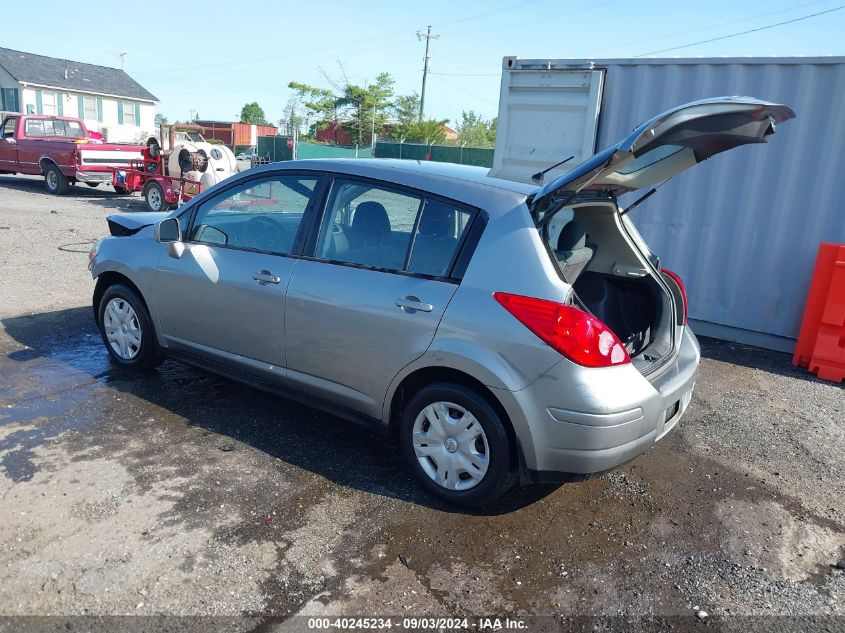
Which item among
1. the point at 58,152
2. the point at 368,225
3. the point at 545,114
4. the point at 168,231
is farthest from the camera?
the point at 58,152

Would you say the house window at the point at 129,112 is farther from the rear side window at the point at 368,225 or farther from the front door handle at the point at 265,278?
the rear side window at the point at 368,225

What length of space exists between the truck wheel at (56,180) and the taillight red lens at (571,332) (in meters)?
17.8

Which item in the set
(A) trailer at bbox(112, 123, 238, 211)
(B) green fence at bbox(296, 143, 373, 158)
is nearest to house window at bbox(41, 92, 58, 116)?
(B) green fence at bbox(296, 143, 373, 158)

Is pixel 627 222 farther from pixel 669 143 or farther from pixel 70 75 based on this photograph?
pixel 70 75

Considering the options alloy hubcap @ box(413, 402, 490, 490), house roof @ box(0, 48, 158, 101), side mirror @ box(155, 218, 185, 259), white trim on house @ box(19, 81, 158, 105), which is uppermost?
house roof @ box(0, 48, 158, 101)

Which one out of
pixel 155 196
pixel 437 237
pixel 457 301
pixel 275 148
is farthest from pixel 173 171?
pixel 275 148

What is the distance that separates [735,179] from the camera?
23.0 feet

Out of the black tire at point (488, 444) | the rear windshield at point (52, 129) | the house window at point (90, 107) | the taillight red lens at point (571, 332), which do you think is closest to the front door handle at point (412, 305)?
the black tire at point (488, 444)

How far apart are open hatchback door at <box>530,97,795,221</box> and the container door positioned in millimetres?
3619

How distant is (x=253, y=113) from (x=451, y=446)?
10121 centimetres

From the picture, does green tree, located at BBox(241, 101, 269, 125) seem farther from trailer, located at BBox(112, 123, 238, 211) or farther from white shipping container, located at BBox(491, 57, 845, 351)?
white shipping container, located at BBox(491, 57, 845, 351)

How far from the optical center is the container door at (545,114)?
766cm

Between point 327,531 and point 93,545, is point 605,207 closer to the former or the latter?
point 327,531

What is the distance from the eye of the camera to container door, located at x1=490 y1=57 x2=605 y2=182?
301 inches
